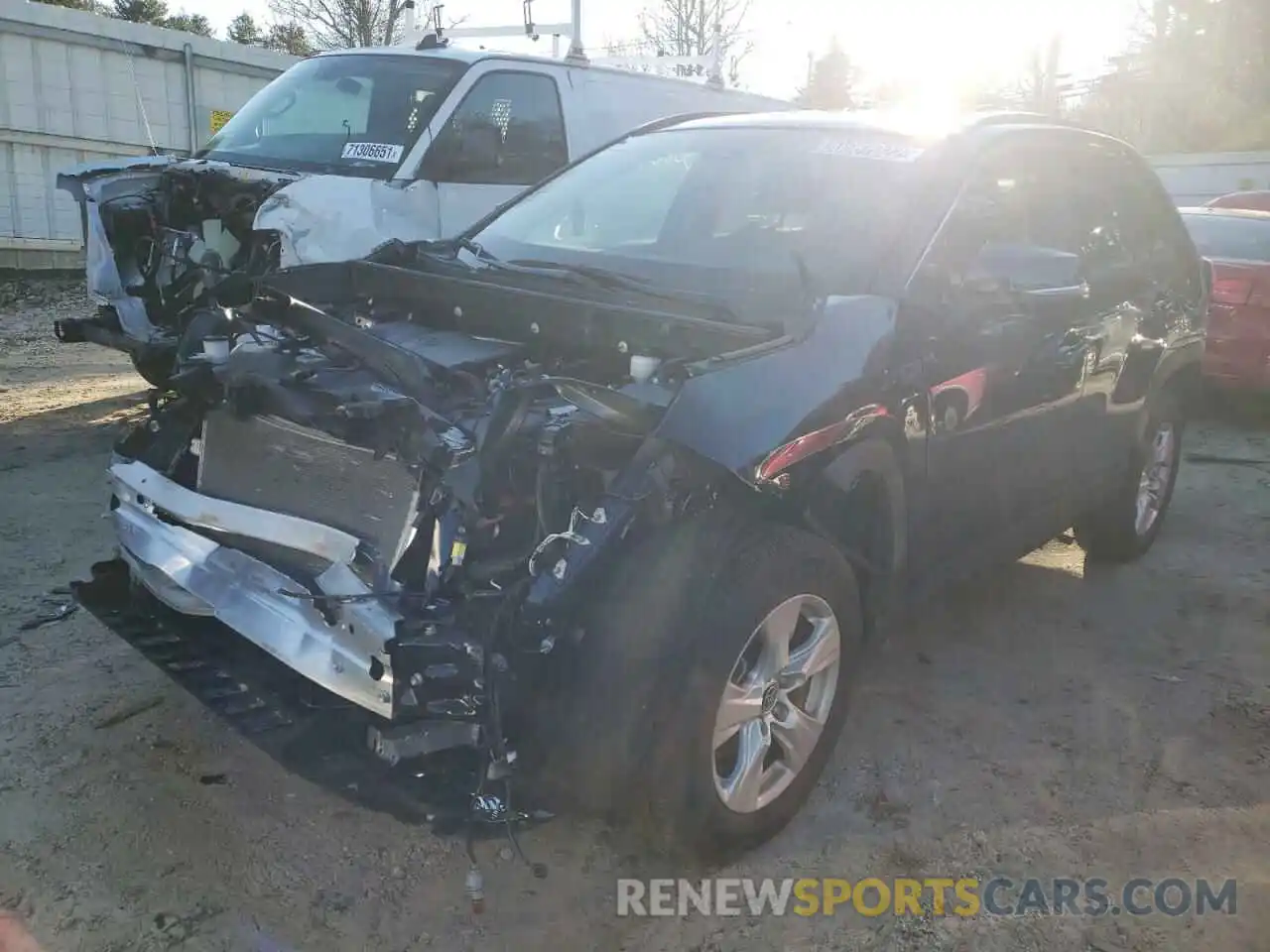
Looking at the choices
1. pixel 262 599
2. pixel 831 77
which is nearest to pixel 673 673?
pixel 262 599

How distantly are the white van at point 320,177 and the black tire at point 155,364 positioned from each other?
0.07 ft

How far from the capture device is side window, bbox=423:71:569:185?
269 inches

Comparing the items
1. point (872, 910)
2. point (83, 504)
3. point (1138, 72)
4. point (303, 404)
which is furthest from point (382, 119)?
point (1138, 72)

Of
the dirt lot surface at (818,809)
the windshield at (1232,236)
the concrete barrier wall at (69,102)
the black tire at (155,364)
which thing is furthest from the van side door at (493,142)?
the concrete barrier wall at (69,102)

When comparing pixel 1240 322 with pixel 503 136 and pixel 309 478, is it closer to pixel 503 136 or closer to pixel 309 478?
pixel 503 136

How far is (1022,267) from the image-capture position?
11.1 feet

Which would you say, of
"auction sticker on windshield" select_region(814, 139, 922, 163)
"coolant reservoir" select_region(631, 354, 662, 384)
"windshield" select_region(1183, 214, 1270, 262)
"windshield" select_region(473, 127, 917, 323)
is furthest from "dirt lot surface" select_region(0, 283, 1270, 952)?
"windshield" select_region(1183, 214, 1270, 262)

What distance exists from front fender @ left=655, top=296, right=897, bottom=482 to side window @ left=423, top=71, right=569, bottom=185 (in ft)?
14.0

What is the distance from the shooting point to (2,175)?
1216 centimetres

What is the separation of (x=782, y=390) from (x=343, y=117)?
517cm

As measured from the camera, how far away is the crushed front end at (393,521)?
2420mm

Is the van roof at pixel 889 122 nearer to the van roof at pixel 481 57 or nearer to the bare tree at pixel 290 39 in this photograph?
the van roof at pixel 481 57

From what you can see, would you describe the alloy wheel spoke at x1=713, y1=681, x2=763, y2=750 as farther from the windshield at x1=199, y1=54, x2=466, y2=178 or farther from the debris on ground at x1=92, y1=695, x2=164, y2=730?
the windshield at x1=199, y1=54, x2=466, y2=178

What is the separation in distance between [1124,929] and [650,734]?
134 centimetres
